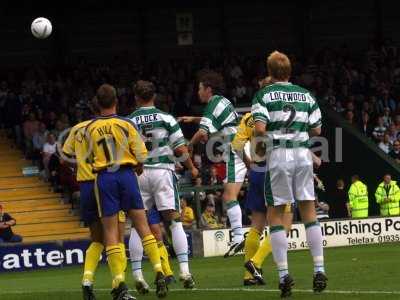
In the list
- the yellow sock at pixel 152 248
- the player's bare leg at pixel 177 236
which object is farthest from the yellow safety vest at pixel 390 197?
the yellow sock at pixel 152 248

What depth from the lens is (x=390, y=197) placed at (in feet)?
89.5

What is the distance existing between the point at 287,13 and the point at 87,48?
6746 mm

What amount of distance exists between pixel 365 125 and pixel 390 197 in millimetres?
4176

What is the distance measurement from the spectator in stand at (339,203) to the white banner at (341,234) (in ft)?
12.9

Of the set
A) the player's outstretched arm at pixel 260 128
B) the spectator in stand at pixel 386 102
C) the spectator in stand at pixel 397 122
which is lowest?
the spectator in stand at pixel 397 122

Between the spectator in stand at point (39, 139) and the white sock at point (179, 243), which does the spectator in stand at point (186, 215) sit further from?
the white sock at point (179, 243)

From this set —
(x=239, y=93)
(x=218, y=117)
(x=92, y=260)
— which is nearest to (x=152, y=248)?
(x=92, y=260)

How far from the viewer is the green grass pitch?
36.4 feet

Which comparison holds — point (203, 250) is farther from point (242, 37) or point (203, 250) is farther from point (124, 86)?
point (242, 37)

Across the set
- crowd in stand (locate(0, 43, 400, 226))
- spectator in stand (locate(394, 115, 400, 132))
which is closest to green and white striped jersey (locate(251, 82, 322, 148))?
crowd in stand (locate(0, 43, 400, 226))

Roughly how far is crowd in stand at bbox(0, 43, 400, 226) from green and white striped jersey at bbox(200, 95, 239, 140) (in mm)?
7790

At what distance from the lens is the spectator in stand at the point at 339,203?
27844 mm

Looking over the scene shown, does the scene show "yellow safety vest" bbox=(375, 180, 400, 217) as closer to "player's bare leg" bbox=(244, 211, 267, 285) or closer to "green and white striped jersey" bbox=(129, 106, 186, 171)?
"green and white striped jersey" bbox=(129, 106, 186, 171)

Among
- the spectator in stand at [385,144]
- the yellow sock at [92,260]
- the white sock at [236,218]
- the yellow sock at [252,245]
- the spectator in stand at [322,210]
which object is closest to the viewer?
the yellow sock at [92,260]
